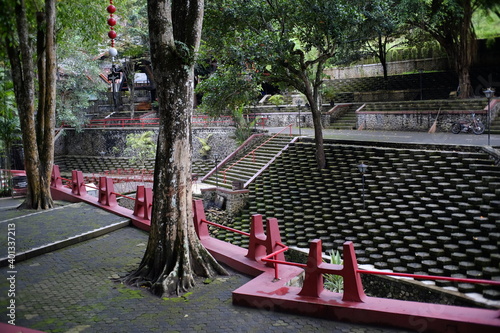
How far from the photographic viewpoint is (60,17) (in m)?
13.1

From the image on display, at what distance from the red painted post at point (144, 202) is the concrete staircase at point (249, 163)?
28.8ft

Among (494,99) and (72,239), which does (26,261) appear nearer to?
(72,239)

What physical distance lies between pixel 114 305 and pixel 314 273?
2715 mm

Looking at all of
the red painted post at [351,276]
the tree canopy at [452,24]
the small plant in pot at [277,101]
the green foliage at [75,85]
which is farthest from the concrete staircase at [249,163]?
the red painted post at [351,276]

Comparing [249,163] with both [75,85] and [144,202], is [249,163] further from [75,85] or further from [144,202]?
[75,85]

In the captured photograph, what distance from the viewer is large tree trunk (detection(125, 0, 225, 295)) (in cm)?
640

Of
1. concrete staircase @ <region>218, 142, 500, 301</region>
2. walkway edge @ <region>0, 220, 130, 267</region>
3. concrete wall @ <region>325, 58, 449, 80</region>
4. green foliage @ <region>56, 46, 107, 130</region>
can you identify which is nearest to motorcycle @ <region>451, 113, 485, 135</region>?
concrete staircase @ <region>218, 142, 500, 301</region>

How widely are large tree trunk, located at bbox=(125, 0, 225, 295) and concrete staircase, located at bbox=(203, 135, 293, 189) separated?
1187cm

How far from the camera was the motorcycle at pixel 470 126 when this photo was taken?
17703mm

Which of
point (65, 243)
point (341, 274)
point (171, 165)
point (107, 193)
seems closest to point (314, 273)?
point (341, 274)

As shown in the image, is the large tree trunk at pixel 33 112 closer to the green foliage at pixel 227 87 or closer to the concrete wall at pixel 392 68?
the green foliage at pixel 227 87

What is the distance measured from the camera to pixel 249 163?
20.6 m

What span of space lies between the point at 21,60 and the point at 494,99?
18.3m

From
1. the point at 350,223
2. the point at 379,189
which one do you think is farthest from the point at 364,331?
the point at 379,189
